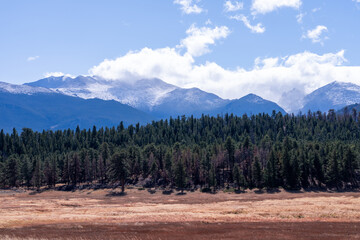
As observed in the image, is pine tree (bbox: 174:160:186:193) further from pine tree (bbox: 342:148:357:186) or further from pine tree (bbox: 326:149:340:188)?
pine tree (bbox: 342:148:357:186)

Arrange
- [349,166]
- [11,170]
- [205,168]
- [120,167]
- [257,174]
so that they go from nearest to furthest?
1. [257,174]
2. [349,166]
3. [120,167]
4. [205,168]
5. [11,170]

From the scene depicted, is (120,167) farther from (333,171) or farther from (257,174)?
(333,171)

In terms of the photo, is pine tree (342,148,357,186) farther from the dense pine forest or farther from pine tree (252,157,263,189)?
pine tree (252,157,263,189)

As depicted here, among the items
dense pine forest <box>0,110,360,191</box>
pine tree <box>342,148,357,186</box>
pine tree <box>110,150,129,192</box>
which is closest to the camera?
dense pine forest <box>0,110,360,191</box>

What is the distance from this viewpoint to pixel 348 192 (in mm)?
105562

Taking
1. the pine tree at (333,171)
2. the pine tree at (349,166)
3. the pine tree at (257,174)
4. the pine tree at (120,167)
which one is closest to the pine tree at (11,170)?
the pine tree at (120,167)

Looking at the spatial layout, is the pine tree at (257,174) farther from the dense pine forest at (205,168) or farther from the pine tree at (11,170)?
the pine tree at (11,170)

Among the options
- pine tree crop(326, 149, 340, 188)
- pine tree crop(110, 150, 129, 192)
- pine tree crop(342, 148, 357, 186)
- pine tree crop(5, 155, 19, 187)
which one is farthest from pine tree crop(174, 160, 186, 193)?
pine tree crop(5, 155, 19, 187)

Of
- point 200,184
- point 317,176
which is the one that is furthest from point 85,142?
point 317,176

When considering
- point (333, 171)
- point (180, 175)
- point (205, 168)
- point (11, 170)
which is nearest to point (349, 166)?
point (333, 171)

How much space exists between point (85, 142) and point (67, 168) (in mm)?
57819

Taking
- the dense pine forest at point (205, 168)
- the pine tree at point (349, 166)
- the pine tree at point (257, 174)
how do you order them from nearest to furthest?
1. the pine tree at point (257, 174)
2. the dense pine forest at point (205, 168)
3. the pine tree at point (349, 166)

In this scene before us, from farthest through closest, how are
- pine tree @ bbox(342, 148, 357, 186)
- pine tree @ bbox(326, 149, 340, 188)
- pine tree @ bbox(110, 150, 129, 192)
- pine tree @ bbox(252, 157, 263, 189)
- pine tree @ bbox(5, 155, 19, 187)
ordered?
1. pine tree @ bbox(5, 155, 19, 187)
2. pine tree @ bbox(110, 150, 129, 192)
3. pine tree @ bbox(342, 148, 357, 186)
4. pine tree @ bbox(252, 157, 263, 189)
5. pine tree @ bbox(326, 149, 340, 188)

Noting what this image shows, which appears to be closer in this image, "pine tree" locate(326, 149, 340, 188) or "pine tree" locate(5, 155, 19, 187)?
"pine tree" locate(326, 149, 340, 188)
